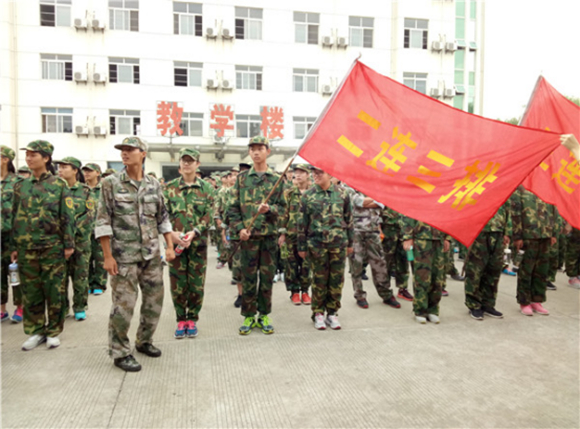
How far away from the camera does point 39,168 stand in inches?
157

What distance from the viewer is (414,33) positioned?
68.1ft

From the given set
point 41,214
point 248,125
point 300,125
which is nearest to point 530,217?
point 41,214

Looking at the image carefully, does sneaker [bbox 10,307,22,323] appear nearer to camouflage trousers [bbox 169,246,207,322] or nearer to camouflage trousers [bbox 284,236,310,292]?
camouflage trousers [bbox 169,246,207,322]

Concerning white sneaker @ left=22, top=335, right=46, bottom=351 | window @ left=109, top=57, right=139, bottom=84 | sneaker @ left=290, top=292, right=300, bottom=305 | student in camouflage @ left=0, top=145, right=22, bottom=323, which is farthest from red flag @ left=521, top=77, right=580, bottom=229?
window @ left=109, top=57, right=139, bottom=84

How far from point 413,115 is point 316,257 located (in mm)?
1992

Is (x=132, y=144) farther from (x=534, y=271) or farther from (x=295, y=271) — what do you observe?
(x=534, y=271)

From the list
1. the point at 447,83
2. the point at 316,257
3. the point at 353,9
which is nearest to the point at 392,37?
the point at 353,9

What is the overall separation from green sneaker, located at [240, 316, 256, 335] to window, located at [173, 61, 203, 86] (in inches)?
656

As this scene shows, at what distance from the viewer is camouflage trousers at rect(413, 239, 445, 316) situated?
481 centimetres

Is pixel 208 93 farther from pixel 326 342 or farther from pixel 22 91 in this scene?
pixel 326 342

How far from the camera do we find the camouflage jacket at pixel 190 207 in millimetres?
4250

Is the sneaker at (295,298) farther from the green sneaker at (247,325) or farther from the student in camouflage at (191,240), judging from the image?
the student in camouflage at (191,240)

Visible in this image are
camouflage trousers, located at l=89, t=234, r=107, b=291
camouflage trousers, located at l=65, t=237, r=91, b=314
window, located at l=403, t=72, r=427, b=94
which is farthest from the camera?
window, located at l=403, t=72, r=427, b=94

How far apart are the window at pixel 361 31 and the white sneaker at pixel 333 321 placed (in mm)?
18786
